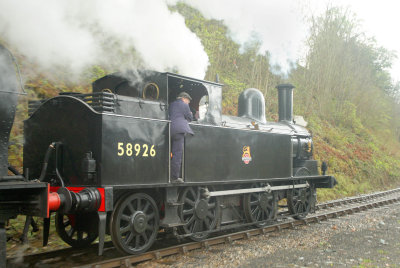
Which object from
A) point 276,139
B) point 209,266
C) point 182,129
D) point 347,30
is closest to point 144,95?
point 182,129

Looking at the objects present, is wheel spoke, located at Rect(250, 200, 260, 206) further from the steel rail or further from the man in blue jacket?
the man in blue jacket

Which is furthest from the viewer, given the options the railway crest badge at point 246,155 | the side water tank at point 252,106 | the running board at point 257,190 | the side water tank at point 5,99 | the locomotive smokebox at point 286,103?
the locomotive smokebox at point 286,103

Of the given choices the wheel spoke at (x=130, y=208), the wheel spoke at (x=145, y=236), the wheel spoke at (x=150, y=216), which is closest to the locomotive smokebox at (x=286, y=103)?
the wheel spoke at (x=150, y=216)

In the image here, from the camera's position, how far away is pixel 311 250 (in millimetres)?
5793

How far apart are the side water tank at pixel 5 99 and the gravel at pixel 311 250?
7.77 ft

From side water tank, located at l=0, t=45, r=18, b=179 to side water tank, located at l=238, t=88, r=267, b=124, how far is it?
5.29 m

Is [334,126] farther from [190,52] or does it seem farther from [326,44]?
[190,52]

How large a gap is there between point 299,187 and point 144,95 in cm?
454

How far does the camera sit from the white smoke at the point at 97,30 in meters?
5.98

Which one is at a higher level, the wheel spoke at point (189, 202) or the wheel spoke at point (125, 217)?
the wheel spoke at point (189, 202)

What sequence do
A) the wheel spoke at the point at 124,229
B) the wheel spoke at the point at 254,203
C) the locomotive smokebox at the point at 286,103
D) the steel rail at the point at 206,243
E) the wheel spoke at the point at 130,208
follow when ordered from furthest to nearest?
the locomotive smokebox at the point at 286,103 < the wheel spoke at the point at 254,203 < the wheel spoke at the point at 130,208 < the wheel spoke at the point at 124,229 < the steel rail at the point at 206,243

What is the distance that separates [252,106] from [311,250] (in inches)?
138

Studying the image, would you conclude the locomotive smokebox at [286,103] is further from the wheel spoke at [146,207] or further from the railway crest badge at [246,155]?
the wheel spoke at [146,207]

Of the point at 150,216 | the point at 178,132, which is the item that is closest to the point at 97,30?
the point at 178,132
